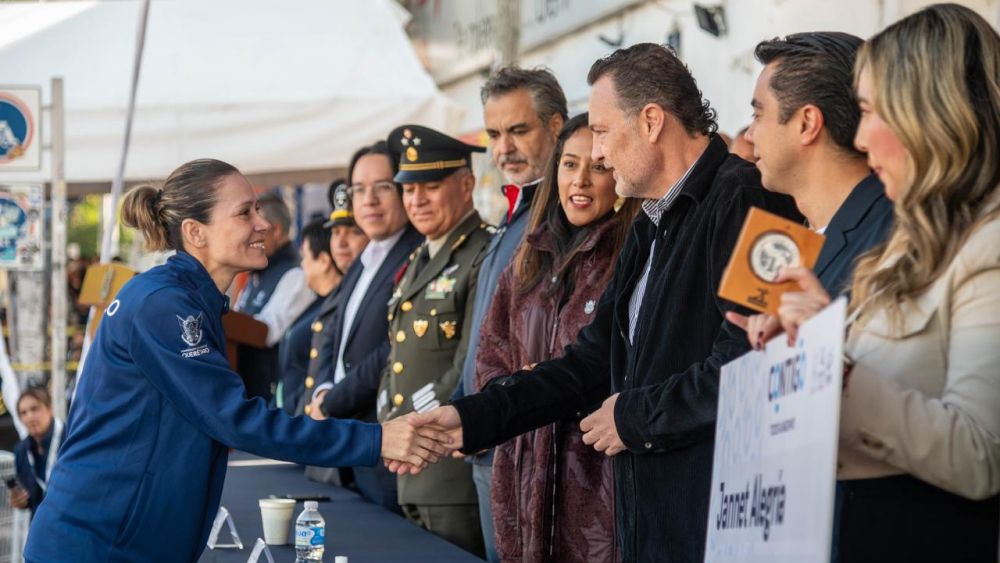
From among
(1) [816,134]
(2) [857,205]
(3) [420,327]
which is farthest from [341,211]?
(2) [857,205]

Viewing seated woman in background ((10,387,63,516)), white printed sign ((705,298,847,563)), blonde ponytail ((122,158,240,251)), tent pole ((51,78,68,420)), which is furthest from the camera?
tent pole ((51,78,68,420))

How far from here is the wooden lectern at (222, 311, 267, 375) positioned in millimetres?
7098

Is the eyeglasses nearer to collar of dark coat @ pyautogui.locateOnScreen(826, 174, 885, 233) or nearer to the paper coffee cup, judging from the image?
the paper coffee cup

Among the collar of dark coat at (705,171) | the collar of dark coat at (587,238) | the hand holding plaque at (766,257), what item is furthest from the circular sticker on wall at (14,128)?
the hand holding plaque at (766,257)

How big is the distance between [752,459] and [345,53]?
604 cm

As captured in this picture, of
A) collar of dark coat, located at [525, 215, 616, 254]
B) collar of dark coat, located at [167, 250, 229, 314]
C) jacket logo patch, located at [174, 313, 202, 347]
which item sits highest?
collar of dark coat, located at [525, 215, 616, 254]

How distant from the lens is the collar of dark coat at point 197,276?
3304 mm

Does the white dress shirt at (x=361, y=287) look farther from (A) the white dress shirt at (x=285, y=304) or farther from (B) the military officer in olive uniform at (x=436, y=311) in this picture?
(A) the white dress shirt at (x=285, y=304)

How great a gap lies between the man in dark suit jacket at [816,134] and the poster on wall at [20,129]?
5447mm

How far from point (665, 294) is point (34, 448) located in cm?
525

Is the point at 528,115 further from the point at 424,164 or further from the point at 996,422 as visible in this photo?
the point at 996,422

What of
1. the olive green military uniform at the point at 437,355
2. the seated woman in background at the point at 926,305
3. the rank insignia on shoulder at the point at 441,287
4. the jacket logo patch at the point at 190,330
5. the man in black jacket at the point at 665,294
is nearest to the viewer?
the seated woman in background at the point at 926,305

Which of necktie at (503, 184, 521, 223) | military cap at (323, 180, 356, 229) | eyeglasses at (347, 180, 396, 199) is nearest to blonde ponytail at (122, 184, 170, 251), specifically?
necktie at (503, 184, 521, 223)

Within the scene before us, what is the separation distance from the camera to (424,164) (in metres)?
5.20
